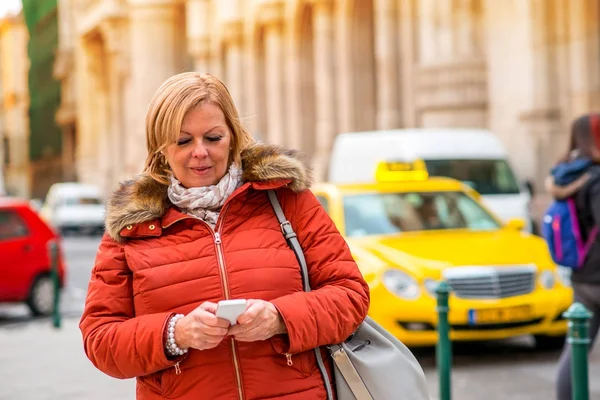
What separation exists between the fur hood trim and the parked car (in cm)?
3658

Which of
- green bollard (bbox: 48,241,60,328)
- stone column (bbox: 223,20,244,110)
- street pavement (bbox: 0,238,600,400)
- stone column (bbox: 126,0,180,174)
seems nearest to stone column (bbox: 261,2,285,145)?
stone column (bbox: 223,20,244,110)

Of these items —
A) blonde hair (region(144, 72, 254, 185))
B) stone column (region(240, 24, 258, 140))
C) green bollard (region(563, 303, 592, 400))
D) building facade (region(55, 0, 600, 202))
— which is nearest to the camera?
blonde hair (region(144, 72, 254, 185))

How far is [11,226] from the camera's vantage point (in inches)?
556

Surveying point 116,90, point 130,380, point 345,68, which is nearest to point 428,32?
point 345,68

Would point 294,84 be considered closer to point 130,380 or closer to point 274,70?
point 274,70

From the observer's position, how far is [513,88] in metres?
22.9

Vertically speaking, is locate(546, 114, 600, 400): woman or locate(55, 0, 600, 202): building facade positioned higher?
locate(55, 0, 600, 202): building facade

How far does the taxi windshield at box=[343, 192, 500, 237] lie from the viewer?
10430mm

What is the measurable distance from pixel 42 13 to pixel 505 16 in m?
63.0

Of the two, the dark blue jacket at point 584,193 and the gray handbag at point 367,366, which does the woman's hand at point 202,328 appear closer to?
the gray handbag at point 367,366

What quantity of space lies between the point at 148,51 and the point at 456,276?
45206mm

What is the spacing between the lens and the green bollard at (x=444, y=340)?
6.65 m

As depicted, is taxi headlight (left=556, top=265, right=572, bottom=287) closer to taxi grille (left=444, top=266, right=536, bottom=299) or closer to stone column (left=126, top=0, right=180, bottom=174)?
taxi grille (left=444, top=266, right=536, bottom=299)

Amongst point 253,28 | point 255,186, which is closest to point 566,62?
point 253,28
